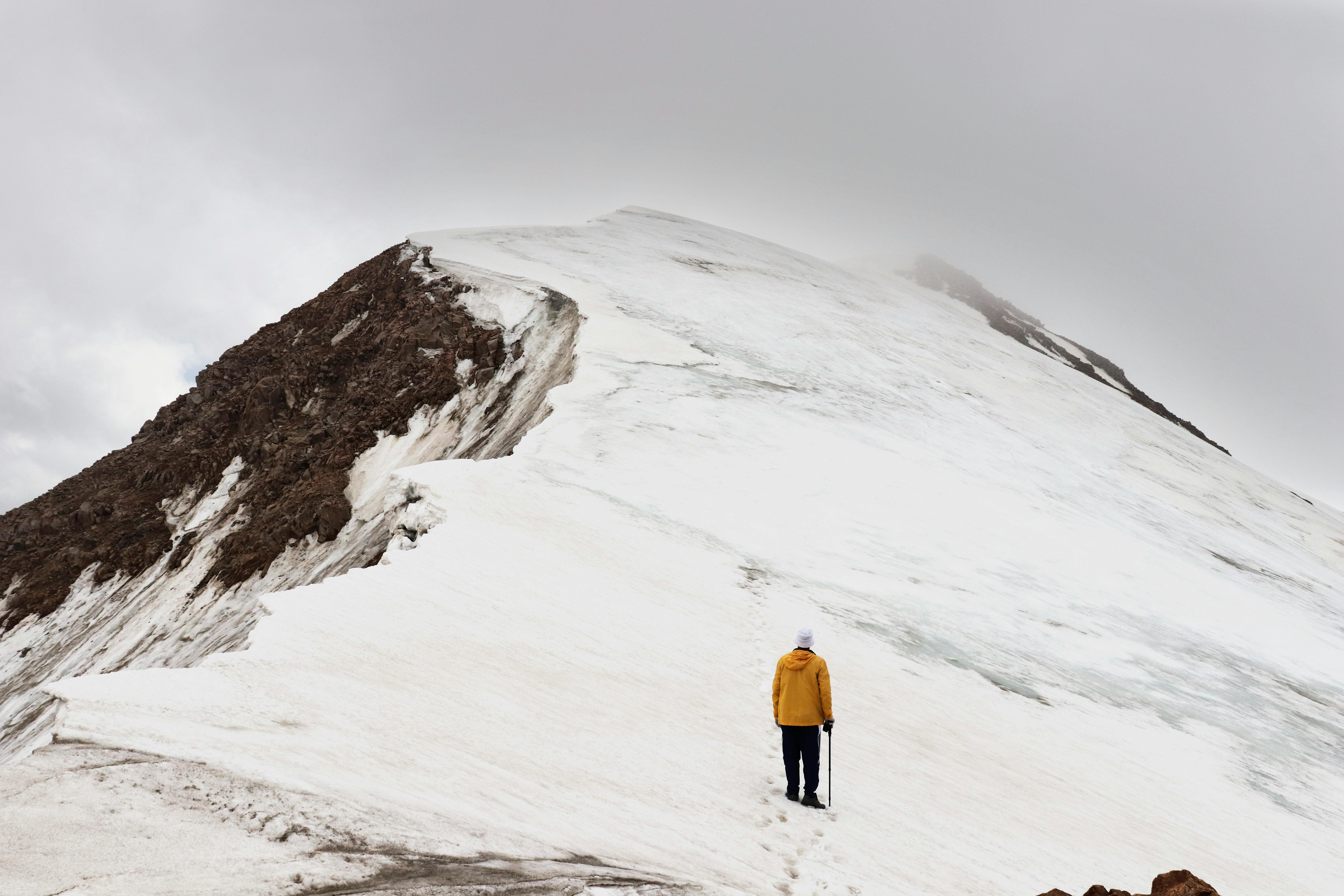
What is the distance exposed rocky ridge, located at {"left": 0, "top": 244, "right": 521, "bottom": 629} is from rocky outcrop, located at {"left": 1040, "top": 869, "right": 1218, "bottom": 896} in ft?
59.3

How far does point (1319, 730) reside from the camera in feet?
37.5

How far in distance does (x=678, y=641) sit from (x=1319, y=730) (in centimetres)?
930

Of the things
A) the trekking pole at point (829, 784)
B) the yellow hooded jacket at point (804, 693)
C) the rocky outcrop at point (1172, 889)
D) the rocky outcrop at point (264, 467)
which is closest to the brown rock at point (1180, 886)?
the rocky outcrop at point (1172, 889)

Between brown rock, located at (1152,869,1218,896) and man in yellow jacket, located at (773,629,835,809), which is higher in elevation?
man in yellow jacket, located at (773,629,835,809)

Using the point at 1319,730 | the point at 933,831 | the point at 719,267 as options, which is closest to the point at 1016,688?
the point at 933,831

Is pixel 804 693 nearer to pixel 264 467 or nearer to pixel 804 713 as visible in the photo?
pixel 804 713

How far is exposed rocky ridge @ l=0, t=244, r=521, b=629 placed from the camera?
2212 centimetres

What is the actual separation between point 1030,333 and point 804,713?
203ft

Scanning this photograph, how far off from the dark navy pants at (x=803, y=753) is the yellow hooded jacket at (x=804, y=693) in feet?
0.18

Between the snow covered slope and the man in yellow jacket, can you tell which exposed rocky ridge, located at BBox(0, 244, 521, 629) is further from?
the man in yellow jacket

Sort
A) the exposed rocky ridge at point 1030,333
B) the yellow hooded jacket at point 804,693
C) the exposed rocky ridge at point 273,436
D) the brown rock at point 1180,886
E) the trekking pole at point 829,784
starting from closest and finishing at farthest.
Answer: the brown rock at point 1180,886, the trekking pole at point 829,784, the yellow hooded jacket at point 804,693, the exposed rocky ridge at point 273,436, the exposed rocky ridge at point 1030,333

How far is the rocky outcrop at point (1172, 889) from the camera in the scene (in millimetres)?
4707

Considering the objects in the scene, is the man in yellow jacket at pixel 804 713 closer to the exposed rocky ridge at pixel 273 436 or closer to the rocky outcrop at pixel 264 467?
the rocky outcrop at pixel 264 467

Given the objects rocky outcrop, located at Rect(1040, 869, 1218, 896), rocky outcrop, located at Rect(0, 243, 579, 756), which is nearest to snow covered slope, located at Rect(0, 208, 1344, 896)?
rocky outcrop, located at Rect(1040, 869, 1218, 896)
